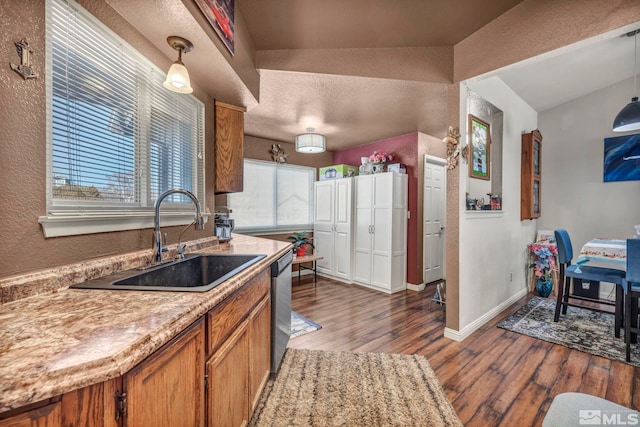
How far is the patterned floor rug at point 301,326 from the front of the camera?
2758 mm

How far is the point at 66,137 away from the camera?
3.80 feet

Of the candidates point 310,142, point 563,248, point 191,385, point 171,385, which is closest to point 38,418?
point 171,385

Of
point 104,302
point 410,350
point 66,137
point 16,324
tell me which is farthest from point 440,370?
point 66,137

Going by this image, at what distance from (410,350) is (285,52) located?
2.89 meters

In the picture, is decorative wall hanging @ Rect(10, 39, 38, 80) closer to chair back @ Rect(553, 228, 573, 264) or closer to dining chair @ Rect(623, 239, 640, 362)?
dining chair @ Rect(623, 239, 640, 362)

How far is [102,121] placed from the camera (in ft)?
4.41

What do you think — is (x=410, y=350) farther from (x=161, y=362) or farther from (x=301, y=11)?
(x=301, y=11)

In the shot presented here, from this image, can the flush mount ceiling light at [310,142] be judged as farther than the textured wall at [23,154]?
Yes

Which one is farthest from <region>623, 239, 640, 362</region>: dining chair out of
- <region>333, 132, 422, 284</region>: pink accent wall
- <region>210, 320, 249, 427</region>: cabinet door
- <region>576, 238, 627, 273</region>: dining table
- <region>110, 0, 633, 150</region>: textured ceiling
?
<region>210, 320, 249, 427</region>: cabinet door

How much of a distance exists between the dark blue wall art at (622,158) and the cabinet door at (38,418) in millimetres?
5664

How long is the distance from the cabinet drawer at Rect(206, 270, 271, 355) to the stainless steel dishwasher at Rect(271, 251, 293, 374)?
24cm

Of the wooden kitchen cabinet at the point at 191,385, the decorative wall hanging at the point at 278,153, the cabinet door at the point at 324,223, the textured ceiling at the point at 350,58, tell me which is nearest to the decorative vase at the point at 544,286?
the textured ceiling at the point at 350,58

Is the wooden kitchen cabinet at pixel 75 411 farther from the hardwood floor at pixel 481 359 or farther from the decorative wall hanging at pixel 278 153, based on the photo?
the decorative wall hanging at pixel 278 153

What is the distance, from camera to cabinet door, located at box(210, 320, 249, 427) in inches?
41.1
